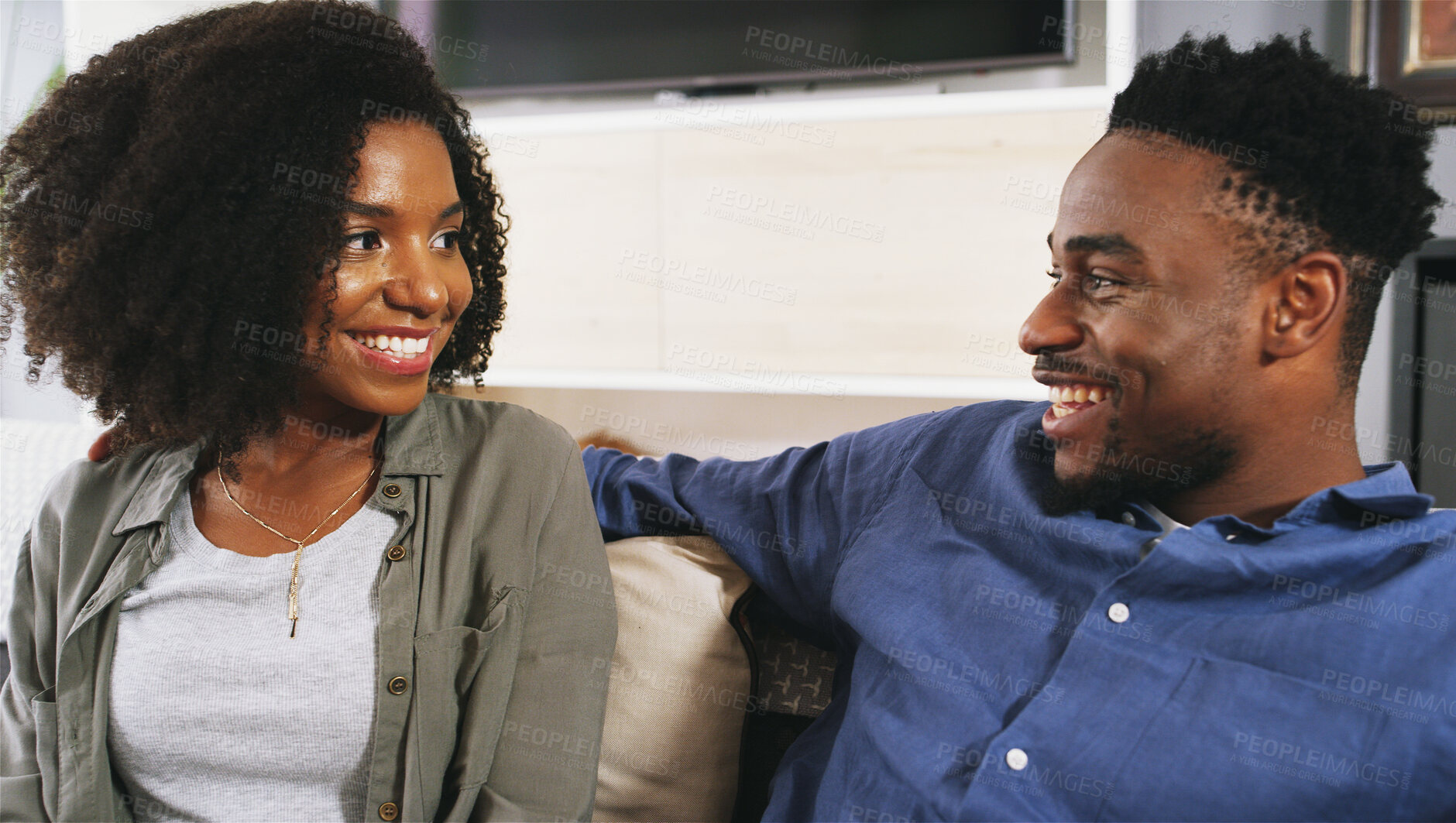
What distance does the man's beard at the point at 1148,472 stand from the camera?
99 cm

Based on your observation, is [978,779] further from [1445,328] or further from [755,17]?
[755,17]

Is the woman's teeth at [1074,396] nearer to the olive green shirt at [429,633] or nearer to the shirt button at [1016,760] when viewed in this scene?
the shirt button at [1016,760]

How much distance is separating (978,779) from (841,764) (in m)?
0.17

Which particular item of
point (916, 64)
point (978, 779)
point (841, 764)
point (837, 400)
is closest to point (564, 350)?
point (837, 400)

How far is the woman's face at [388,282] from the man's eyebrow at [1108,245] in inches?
25.6

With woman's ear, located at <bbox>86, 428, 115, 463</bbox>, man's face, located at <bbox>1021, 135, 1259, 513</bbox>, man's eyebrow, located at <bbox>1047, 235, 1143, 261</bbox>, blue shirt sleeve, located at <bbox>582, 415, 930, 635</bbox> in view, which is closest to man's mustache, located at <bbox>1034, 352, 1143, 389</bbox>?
man's face, located at <bbox>1021, 135, 1259, 513</bbox>

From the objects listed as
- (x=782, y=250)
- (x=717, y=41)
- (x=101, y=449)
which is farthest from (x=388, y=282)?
(x=717, y=41)

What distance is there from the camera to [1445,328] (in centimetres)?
191

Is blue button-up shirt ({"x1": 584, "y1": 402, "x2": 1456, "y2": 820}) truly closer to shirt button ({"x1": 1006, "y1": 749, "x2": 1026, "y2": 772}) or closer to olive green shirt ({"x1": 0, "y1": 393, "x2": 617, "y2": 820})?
shirt button ({"x1": 1006, "y1": 749, "x2": 1026, "y2": 772})

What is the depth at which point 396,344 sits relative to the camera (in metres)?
1.04

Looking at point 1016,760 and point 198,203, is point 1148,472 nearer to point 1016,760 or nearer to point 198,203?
point 1016,760

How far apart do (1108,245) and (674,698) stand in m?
0.70

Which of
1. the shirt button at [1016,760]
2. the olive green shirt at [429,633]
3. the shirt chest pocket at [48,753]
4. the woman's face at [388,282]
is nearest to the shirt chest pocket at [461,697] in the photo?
the olive green shirt at [429,633]

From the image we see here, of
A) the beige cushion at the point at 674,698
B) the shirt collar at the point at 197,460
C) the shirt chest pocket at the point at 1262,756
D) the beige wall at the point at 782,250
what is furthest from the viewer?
the beige wall at the point at 782,250
